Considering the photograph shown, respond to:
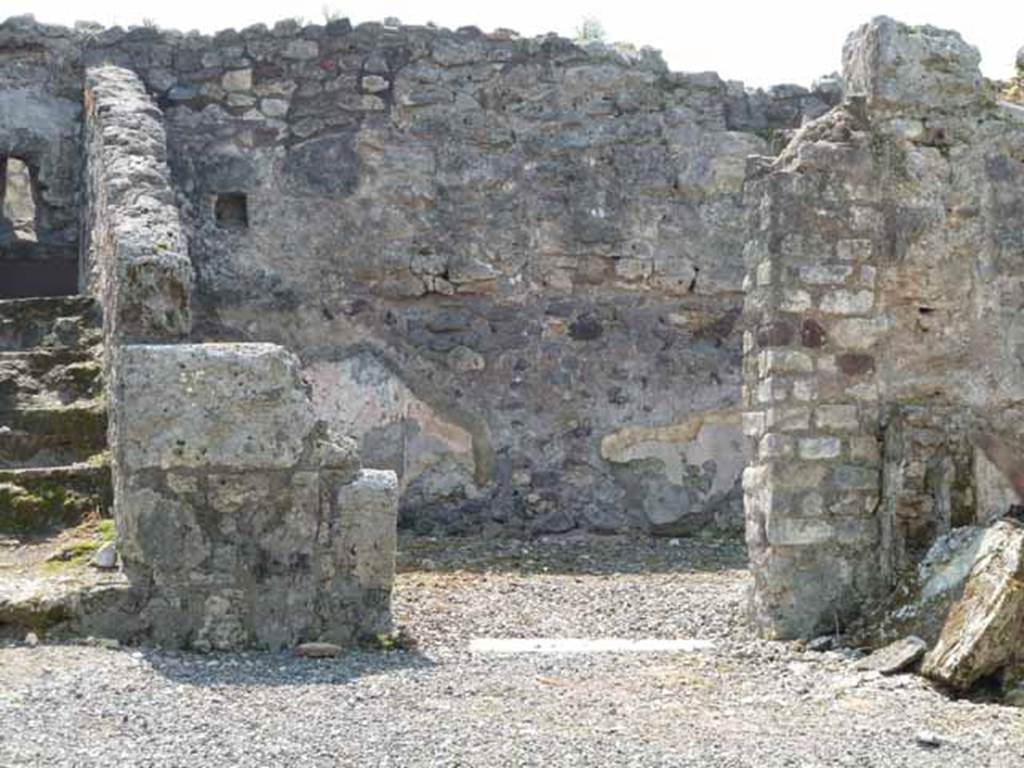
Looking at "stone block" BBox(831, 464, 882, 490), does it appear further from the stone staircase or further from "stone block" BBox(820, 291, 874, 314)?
the stone staircase

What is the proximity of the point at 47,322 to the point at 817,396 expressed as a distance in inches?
162

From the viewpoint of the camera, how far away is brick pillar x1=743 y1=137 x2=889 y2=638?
632 centimetres

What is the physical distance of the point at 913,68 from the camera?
6.57 metres

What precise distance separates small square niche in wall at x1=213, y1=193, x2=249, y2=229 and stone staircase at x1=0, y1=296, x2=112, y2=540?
1.61 metres

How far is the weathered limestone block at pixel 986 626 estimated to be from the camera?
5.35m

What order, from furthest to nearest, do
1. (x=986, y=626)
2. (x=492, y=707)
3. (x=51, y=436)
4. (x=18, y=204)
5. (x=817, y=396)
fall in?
(x=18, y=204)
(x=51, y=436)
(x=817, y=396)
(x=986, y=626)
(x=492, y=707)

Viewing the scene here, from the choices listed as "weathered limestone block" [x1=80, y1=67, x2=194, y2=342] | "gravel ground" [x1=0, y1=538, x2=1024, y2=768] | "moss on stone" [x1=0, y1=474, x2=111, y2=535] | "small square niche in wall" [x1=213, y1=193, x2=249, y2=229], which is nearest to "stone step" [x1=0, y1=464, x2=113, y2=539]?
"moss on stone" [x1=0, y1=474, x2=111, y2=535]

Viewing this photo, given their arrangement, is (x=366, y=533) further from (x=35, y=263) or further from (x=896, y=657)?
(x=35, y=263)

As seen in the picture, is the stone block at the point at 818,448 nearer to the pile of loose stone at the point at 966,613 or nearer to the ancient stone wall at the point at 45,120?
the pile of loose stone at the point at 966,613

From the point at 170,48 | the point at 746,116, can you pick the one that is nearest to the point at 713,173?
the point at 746,116

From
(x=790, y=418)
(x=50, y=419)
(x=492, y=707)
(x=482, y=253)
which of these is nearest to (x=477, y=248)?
(x=482, y=253)

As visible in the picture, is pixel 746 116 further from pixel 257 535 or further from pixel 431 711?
pixel 431 711

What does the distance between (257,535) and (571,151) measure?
4.89m

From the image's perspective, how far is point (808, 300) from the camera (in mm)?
6387
